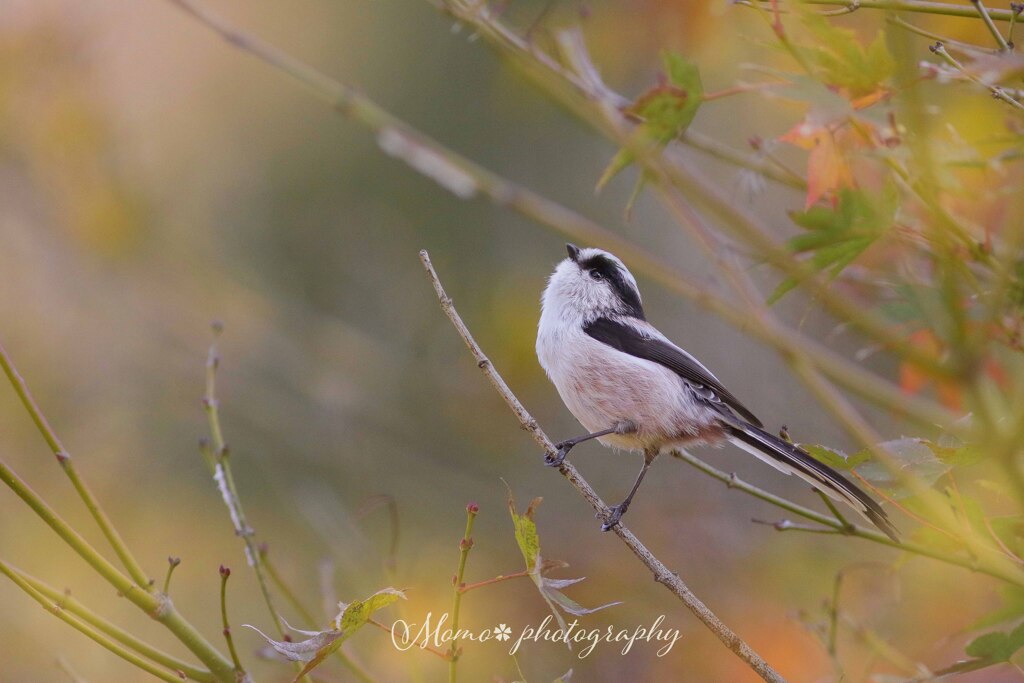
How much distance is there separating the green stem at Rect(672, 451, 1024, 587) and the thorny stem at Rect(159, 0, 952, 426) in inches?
12.3

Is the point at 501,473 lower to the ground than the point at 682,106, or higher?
lower

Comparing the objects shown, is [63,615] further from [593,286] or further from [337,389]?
[337,389]

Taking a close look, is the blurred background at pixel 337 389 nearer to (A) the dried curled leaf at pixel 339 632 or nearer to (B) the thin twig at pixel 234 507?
(B) the thin twig at pixel 234 507

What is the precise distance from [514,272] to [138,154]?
7.28 feet

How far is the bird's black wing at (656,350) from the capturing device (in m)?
2.90

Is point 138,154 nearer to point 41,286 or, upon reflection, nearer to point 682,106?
point 41,286

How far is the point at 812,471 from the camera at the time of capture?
7.41ft

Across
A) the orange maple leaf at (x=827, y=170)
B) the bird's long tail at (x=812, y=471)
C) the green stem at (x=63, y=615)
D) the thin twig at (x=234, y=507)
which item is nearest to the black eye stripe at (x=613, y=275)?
the bird's long tail at (x=812, y=471)

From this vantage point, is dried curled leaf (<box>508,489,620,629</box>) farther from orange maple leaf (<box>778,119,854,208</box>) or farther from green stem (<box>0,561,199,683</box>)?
orange maple leaf (<box>778,119,854,208</box>)

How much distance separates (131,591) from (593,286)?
208cm

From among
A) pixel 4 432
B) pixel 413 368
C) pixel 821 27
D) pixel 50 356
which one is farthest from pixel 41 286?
pixel 821 27

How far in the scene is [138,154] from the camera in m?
5.01

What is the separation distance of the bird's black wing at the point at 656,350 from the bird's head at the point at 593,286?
4.5 inches

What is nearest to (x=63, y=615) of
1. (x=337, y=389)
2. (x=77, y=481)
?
(x=77, y=481)
